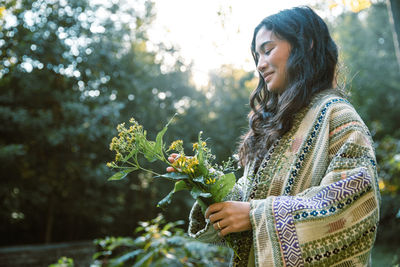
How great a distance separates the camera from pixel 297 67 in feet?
5.76

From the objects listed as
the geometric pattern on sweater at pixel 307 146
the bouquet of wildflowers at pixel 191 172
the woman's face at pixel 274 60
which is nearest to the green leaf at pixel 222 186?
the bouquet of wildflowers at pixel 191 172

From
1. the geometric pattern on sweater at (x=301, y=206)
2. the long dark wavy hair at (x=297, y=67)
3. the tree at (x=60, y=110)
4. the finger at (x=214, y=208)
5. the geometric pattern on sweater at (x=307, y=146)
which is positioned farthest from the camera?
the tree at (x=60, y=110)

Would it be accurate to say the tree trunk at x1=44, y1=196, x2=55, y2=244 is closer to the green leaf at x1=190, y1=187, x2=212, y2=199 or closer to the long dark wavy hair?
the long dark wavy hair

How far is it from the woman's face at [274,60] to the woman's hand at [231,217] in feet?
2.28

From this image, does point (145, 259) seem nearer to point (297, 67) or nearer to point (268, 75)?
point (268, 75)

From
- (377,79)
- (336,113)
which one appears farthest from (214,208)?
(377,79)

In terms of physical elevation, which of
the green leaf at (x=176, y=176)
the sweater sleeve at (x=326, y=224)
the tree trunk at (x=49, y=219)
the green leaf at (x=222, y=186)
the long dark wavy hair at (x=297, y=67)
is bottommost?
the tree trunk at (x=49, y=219)

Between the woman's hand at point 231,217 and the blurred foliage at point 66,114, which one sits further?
the blurred foliage at point 66,114

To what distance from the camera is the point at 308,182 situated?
1.53 meters

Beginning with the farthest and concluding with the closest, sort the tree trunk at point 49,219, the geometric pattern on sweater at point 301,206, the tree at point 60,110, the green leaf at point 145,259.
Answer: the tree trunk at point 49,219 < the tree at point 60,110 < the green leaf at point 145,259 < the geometric pattern on sweater at point 301,206

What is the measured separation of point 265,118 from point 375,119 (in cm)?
1289

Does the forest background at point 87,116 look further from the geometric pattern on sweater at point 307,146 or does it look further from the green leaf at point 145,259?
the geometric pattern on sweater at point 307,146

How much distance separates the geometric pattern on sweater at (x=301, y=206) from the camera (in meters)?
1.30

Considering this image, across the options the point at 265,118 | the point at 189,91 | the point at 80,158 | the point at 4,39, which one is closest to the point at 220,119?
the point at 189,91
